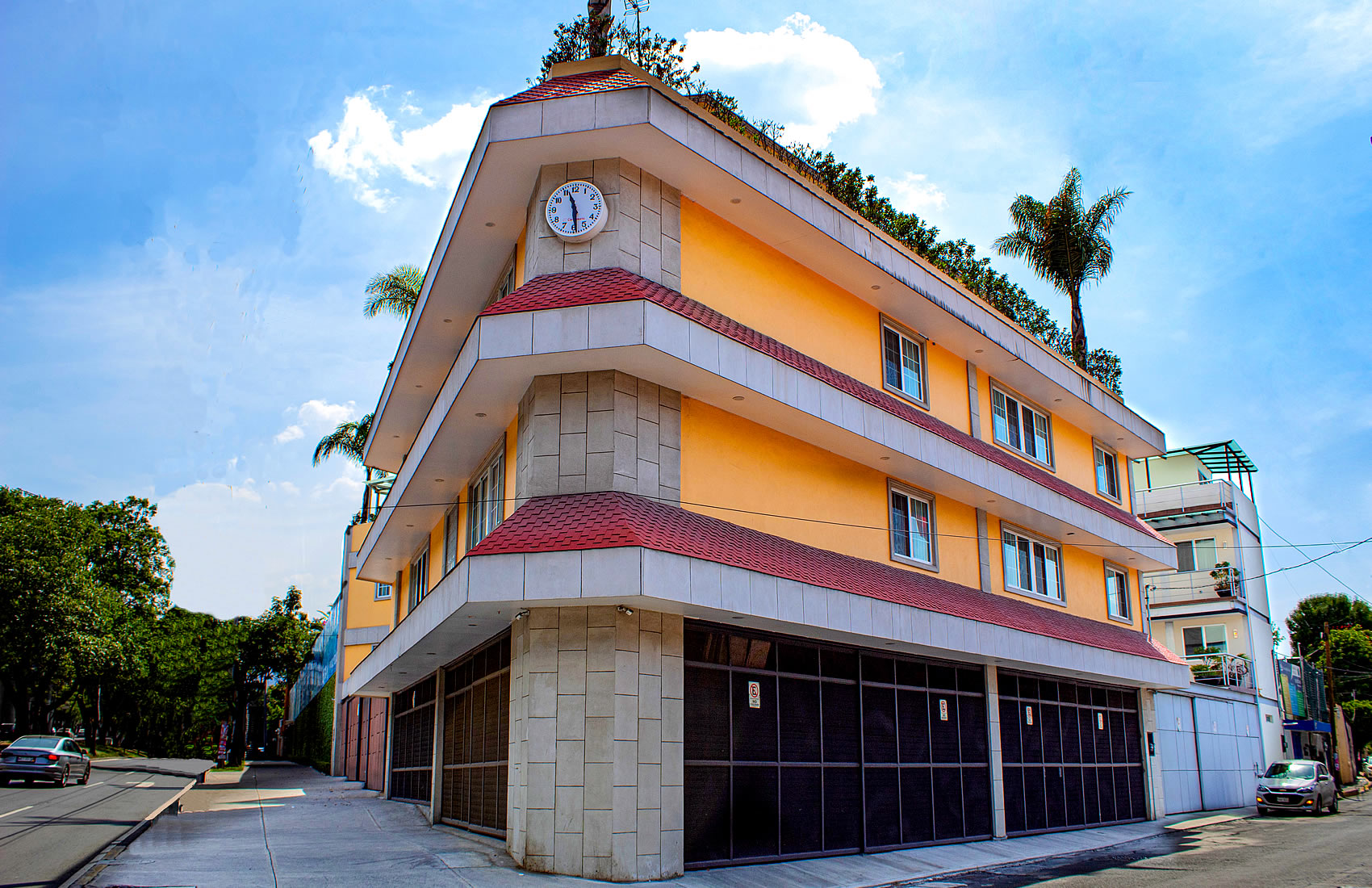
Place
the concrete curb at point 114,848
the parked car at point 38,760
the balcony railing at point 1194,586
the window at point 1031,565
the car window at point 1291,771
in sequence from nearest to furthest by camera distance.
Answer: the concrete curb at point 114,848 → the window at point 1031,565 → the parked car at point 38,760 → the car window at point 1291,771 → the balcony railing at point 1194,586

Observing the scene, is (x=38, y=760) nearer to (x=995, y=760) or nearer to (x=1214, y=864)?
(x=995, y=760)

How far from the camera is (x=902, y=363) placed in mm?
21641

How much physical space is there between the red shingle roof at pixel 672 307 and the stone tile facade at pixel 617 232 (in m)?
0.36

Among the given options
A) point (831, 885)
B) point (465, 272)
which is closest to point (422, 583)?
point (465, 272)

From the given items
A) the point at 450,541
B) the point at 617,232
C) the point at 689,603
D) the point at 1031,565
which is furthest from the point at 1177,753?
the point at 617,232

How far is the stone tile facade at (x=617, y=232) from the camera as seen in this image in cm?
1542

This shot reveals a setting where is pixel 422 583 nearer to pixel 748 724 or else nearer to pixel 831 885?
pixel 748 724

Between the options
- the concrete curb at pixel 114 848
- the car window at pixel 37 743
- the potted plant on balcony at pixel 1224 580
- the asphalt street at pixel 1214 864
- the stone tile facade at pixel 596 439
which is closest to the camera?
the concrete curb at pixel 114 848

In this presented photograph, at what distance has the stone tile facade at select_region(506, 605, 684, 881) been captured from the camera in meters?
12.6

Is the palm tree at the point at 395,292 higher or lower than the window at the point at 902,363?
higher

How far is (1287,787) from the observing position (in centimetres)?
2931

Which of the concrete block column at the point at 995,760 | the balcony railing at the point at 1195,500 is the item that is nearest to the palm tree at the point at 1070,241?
the balcony railing at the point at 1195,500

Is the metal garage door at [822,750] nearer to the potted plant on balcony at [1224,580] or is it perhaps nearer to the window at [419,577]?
the window at [419,577]

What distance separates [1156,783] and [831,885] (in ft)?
57.0
